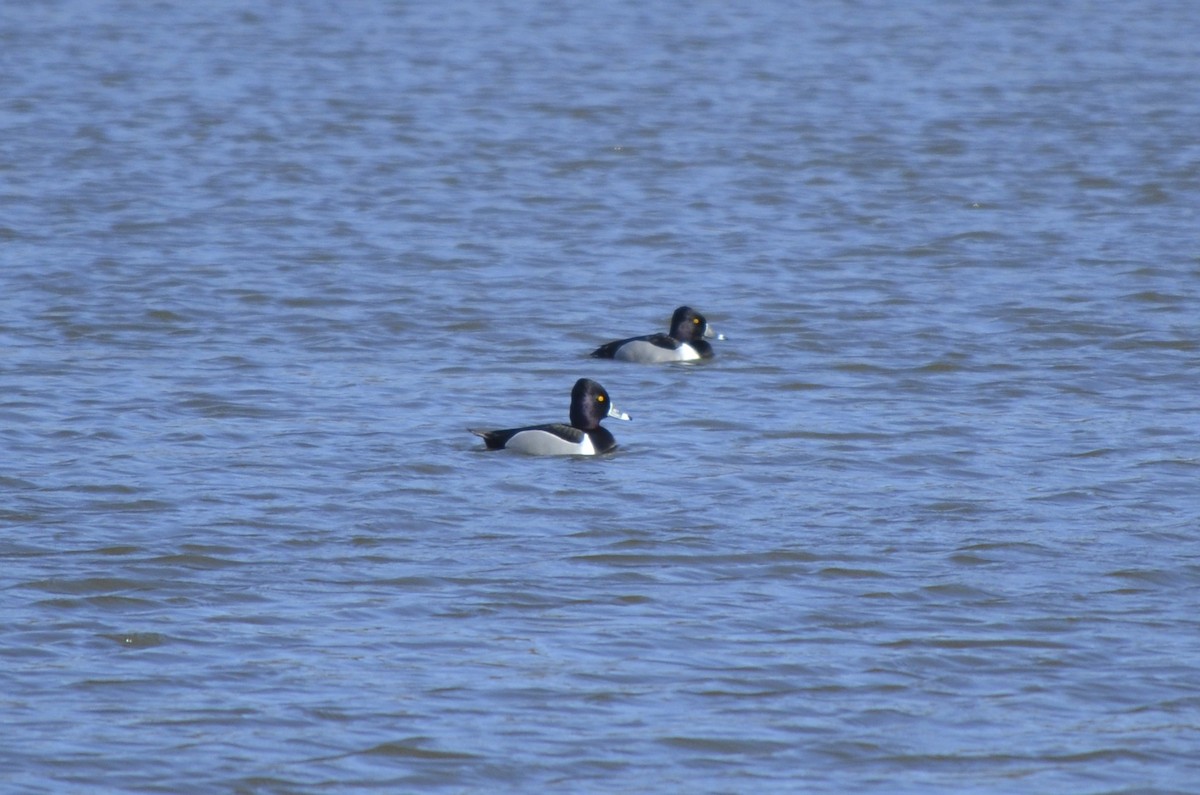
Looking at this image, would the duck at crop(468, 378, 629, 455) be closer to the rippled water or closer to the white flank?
the white flank

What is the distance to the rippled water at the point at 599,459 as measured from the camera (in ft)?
24.6

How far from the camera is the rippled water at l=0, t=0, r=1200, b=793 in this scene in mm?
7492

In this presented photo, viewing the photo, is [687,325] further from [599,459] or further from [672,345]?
[599,459]

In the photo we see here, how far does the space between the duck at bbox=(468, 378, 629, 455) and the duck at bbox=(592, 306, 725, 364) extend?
103 inches

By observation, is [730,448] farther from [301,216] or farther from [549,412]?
[301,216]

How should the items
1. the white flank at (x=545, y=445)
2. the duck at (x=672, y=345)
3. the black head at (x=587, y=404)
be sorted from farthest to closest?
1. the duck at (x=672, y=345)
2. the black head at (x=587, y=404)
3. the white flank at (x=545, y=445)

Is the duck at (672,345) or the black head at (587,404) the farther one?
the duck at (672,345)

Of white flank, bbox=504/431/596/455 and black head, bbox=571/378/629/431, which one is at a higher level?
black head, bbox=571/378/629/431

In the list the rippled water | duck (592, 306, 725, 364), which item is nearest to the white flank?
the rippled water

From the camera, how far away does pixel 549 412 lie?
13.8 m

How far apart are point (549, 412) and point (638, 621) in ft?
17.1

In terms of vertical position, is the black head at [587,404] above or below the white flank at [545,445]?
above

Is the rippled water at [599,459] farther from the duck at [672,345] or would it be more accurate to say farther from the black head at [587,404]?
the black head at [587,404]

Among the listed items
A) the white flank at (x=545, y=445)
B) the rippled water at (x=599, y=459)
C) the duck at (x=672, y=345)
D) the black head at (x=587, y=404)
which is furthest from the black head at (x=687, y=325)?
the white flank at (x=545, y=445)
